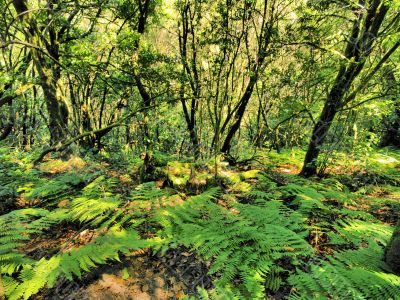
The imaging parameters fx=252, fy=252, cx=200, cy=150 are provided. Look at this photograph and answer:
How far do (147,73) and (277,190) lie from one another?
169 inches

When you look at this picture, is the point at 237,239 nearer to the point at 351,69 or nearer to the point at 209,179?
the point at 209,179

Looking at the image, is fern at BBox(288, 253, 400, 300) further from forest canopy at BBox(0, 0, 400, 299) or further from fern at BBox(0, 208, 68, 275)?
fern at BBox(0, 208, 68, 275)

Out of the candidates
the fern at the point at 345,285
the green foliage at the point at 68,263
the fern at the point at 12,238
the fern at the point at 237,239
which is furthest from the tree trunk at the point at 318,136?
the fern at the point at 12,238

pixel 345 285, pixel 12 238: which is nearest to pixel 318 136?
pixel 345 285

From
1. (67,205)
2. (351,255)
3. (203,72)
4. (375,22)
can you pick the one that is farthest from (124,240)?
(375,22)

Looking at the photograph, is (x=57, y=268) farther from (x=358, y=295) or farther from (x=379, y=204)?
(x=379, y=204)

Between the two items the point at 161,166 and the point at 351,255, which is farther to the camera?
the point at 161,166

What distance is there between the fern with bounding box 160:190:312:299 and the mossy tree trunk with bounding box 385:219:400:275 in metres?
0.69

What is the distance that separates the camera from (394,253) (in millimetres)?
2197

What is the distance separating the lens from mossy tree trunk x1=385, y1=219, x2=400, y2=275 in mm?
2170

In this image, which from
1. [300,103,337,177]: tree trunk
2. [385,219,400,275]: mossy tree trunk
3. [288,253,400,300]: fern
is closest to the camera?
[288,253,400,300]: fern

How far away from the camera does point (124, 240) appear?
2.39 m

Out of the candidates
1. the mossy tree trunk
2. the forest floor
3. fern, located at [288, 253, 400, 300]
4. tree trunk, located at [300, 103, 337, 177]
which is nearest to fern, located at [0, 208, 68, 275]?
the forest floor

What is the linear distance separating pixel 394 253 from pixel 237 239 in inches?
53.3
